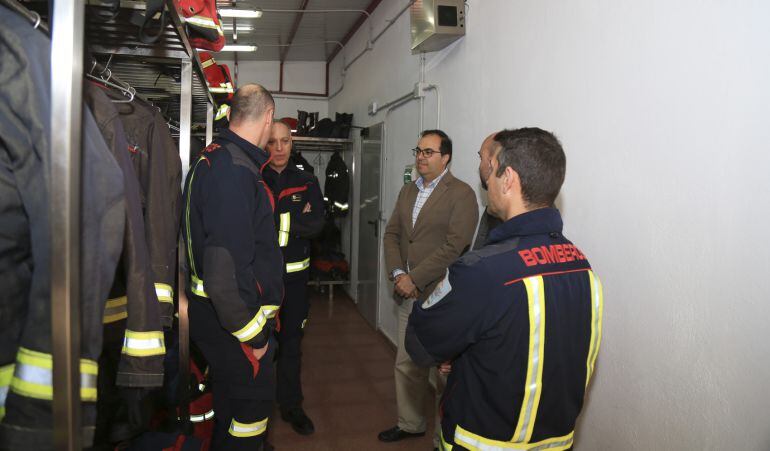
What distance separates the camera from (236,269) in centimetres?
188

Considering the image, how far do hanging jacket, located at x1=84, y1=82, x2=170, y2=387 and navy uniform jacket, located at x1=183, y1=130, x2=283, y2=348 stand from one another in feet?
1.61

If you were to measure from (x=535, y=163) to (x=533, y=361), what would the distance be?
56cm

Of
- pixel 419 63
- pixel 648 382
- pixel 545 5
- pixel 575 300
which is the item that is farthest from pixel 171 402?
pixel 419 63

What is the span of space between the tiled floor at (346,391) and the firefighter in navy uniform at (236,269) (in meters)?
0.99

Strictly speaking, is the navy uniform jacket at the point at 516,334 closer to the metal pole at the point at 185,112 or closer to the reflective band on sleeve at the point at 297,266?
the metal pole at the point at 185,112

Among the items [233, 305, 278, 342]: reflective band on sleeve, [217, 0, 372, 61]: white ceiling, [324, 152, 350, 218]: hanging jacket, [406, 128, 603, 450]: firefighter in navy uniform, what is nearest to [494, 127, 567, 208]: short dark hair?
[406, 128, 603, 450]: firefighter in navy uniform

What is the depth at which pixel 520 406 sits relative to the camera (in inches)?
55.4

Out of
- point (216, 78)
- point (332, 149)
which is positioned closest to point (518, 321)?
point (216, 78)

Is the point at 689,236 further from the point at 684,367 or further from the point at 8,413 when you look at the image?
the point at 8,413

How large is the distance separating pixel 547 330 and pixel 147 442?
1.53 metres

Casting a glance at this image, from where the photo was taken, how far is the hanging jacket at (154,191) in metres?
1.72

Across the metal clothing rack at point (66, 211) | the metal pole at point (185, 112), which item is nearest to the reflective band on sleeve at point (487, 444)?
the metal clothing rack at point (66, 211)

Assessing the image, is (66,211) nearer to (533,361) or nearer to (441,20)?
(533,361)

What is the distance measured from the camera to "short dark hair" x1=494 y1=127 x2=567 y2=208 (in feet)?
4.73
